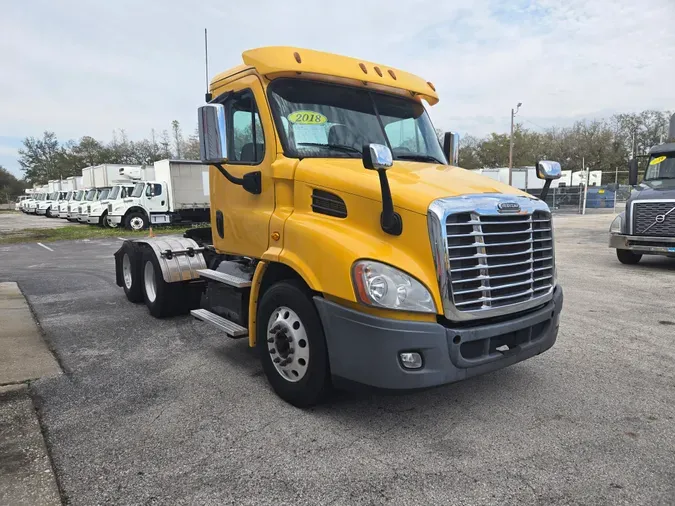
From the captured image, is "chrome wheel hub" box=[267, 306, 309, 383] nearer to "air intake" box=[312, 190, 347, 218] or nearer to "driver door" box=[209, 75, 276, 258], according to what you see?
"driver door" box=[209, 75, 276, 258]

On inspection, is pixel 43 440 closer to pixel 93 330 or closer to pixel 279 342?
pixel 279 342

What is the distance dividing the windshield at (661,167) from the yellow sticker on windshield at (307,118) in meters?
9.74

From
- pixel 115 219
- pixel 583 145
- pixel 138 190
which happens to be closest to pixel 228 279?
pixel 138 190

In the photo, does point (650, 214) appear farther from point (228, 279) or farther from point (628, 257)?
point (228, 279)

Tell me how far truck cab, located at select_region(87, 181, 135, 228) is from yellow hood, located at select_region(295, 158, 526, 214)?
2213 cm

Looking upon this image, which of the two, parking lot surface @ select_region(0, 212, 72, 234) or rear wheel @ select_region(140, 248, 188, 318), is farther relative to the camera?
parking lot surface @ select_region(0, 212, 72, 234)

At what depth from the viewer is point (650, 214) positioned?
970cm

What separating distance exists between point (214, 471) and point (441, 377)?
152 cm

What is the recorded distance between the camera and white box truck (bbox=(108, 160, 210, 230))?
22781 millimetres

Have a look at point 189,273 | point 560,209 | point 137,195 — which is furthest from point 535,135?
point 189,273

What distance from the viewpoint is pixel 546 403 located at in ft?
12.5

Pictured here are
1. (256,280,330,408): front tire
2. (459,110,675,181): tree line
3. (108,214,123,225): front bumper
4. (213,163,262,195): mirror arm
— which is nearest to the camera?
(256,280,330,408): front tire

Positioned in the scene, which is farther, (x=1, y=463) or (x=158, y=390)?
(x=158, y=390)

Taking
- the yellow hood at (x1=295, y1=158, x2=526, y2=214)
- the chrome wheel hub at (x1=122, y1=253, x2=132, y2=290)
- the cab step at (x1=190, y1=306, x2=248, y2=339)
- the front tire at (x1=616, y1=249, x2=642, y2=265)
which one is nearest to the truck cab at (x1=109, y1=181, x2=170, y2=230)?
the chrome wheel hub at (x1=122, y1=253, x2=132, y2=290)
